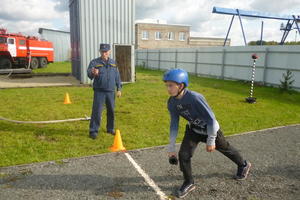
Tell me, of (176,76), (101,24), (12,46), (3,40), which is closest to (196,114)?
(176,76)

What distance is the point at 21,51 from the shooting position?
21.8 meters

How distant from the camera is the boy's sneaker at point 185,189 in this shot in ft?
11.2

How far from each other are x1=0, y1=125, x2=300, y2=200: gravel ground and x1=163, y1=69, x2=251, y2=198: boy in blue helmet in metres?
0.50

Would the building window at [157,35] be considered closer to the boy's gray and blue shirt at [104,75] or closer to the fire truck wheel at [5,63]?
the fire truck wheel at [5,63]

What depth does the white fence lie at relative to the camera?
45.1 ft

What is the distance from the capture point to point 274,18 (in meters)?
23.4

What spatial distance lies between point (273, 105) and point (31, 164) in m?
8.85

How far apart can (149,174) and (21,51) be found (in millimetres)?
21620

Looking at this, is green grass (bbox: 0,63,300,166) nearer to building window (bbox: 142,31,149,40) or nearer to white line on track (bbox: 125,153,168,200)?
white line on track (bbox: 125,153,168,200)

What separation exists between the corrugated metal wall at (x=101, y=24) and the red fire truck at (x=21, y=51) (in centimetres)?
905

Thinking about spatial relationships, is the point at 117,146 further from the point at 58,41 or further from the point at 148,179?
the point at 58,41

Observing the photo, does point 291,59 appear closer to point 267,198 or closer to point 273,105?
point 273,105

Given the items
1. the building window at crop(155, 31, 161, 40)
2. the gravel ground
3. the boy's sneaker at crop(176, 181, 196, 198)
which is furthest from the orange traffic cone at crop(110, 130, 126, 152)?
the building window at crop(155, 31, 161, 40)

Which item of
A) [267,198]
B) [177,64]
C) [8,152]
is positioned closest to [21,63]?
[177,64]
